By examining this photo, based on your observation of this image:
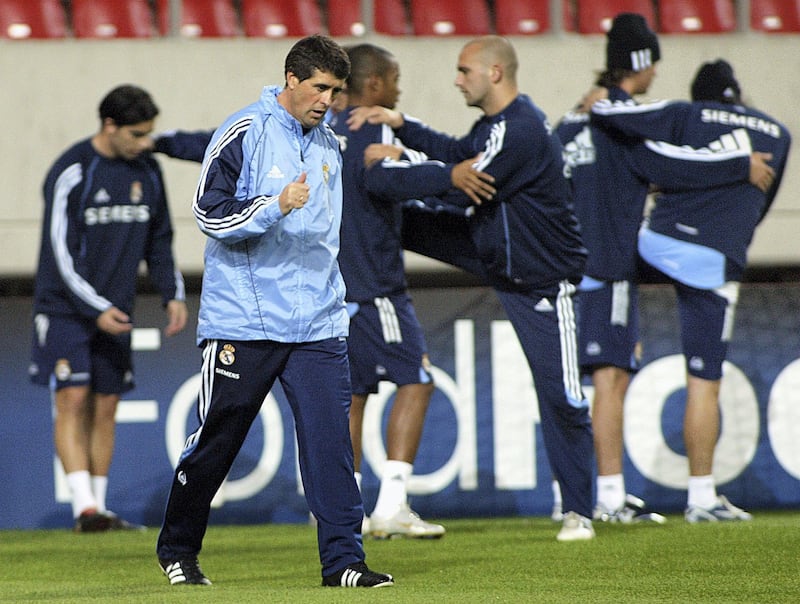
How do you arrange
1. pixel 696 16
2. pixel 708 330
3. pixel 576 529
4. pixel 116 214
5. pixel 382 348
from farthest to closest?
pixel 696 16, pixel 116 214, pixel 708 330, pixel 382 348, pixel 576 529

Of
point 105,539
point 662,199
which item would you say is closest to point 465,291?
point 662,199

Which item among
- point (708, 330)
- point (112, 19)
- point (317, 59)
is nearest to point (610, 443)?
point (708, 330)

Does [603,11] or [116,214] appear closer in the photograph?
[116,214]

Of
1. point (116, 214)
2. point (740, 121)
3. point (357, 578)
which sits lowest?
point (357, 578)

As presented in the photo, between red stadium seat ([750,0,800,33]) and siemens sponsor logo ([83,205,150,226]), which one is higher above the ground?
red stadium seat ([750,0,800,33])

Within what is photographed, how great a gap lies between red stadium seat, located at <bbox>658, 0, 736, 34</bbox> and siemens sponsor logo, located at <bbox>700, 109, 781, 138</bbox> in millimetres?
2947

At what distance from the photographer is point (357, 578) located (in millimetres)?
4211

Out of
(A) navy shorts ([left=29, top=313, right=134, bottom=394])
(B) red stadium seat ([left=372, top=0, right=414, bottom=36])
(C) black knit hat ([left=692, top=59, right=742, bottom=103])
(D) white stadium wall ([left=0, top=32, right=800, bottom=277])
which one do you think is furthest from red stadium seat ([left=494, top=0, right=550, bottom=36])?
(A) navy shorts ([left=29, top=313, right=134, bottom=394])

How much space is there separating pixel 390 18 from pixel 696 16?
2.13 metres

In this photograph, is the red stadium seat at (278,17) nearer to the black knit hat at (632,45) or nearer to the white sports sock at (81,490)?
the black knit hat at (632,45)

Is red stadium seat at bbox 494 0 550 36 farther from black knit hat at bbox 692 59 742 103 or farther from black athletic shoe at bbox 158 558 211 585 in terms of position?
black athletic shoe at bbox 158 558 211 585

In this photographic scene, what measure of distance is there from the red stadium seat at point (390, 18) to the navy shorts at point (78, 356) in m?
3.26

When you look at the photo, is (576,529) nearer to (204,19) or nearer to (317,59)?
(317,59)

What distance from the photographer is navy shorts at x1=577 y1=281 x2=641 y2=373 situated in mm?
6770
